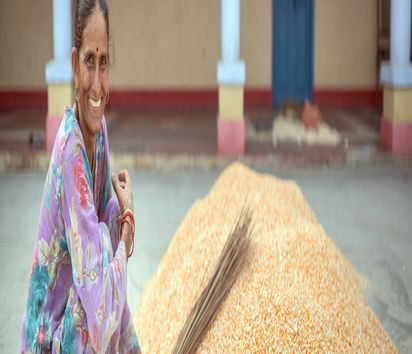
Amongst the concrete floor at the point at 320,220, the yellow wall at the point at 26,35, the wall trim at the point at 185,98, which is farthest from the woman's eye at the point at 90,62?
the yellow wall at the point at 26,35

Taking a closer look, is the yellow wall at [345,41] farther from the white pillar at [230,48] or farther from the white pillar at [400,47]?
the white pillar at [230,48]

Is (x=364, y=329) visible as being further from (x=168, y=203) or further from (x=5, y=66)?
(x=5, y=66)

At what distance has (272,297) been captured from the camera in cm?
486

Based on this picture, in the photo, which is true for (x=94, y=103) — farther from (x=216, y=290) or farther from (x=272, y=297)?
(x=272, y=297)

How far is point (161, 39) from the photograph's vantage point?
16.4 m

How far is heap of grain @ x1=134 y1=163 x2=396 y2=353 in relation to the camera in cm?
462

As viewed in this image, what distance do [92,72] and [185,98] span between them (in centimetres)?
1411

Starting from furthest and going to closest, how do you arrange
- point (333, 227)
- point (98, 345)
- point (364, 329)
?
point (333, 227), point (364, 329), point (98, 345)

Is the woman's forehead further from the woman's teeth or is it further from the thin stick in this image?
the thin stick

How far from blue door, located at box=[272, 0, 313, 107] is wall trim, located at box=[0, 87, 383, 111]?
26 centimetres

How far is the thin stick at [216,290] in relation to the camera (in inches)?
173

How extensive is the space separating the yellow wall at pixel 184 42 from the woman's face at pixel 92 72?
45.9 feet

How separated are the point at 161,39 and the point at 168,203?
799 centimetres

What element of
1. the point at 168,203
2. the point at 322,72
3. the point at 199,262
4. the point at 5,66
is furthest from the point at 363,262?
the point at 5,66
